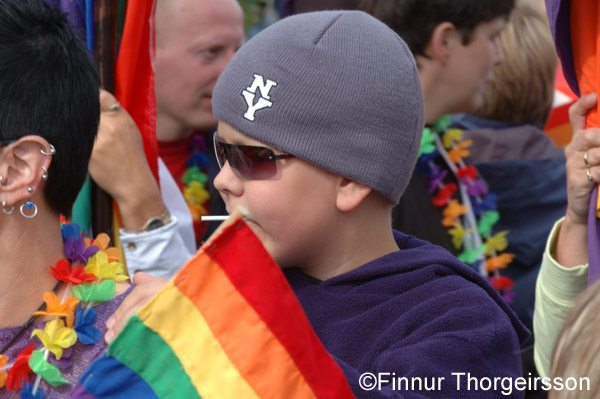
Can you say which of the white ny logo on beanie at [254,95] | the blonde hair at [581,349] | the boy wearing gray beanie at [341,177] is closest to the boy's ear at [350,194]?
the boy wearing gray beanie at [341,177]

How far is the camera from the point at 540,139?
426 cm

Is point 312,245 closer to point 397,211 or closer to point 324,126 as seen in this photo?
point 324,126

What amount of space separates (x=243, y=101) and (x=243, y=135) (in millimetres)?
84

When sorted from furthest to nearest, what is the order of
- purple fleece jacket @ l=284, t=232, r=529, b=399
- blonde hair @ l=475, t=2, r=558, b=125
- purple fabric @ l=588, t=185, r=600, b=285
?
1. blonde hair @ l=475, t=2, r=558, b=125
2. purple fabric @ l=588, t=185, r=600, b=285
3. purple fleece jacket @ l=284, t=232, r=529, b=399

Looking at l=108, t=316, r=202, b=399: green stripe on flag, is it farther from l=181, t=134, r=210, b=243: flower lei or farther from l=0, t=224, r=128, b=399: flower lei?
l=181, t=134, r=210, b=243: flower lei

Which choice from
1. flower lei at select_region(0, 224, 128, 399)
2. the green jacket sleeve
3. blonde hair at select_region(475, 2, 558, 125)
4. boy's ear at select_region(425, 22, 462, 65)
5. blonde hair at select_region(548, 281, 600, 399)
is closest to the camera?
blonde hair at select_region(548, 281, 600, 399)

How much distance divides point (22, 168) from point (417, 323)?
0.96m

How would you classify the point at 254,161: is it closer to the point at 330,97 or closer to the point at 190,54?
the point at 330,97


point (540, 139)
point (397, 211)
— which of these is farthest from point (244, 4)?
point (397, 211)

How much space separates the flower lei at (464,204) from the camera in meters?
3.75

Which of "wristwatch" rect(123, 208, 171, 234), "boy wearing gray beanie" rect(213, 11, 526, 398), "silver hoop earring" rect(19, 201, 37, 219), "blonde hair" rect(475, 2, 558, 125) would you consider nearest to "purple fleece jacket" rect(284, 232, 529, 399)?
"boy wearing gray beanie" rect(213, 11, 526, 398)

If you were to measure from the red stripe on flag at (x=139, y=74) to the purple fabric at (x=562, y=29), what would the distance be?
3.90ft

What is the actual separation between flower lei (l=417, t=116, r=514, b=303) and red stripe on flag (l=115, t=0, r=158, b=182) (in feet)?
4.05

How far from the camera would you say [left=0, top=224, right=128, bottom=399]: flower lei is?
2.07 metres
